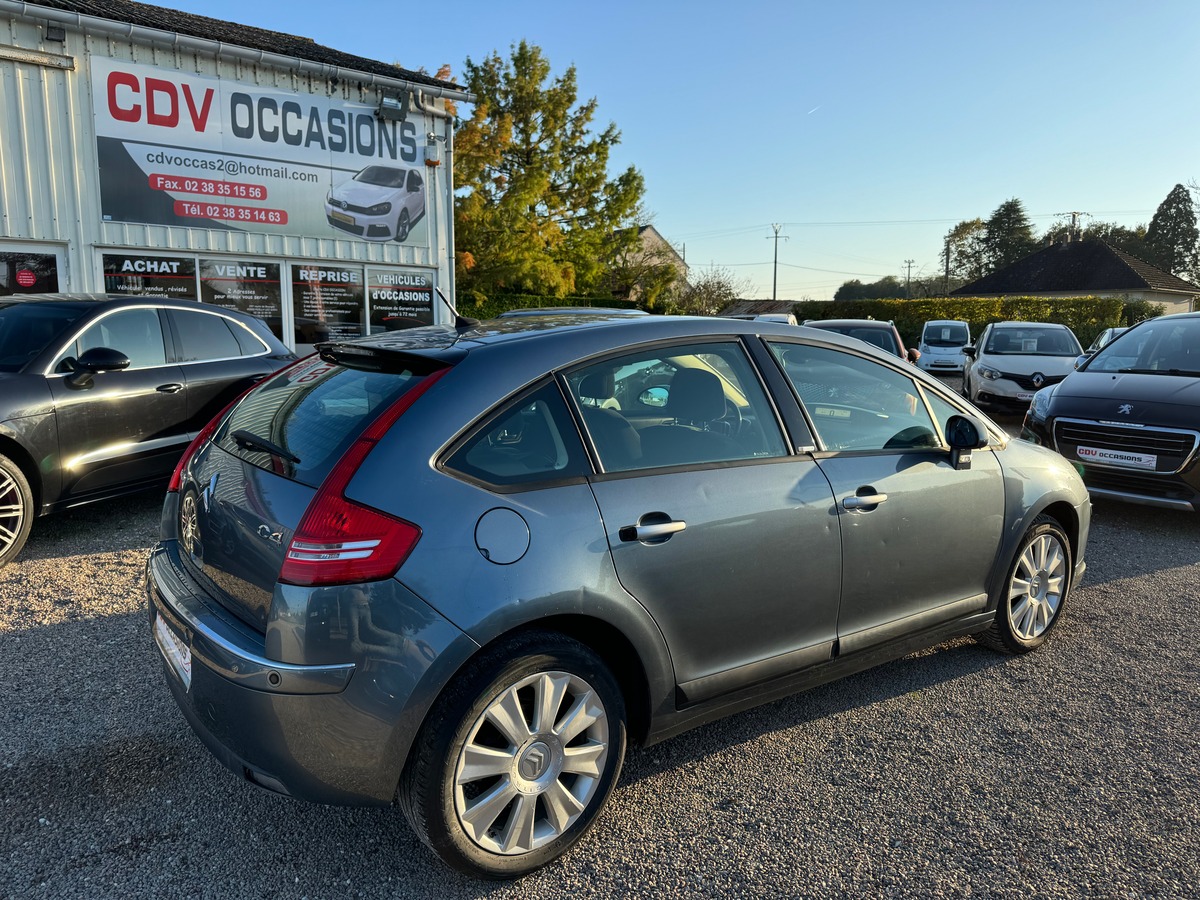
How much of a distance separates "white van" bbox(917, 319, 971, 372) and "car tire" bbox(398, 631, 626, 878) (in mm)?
18546

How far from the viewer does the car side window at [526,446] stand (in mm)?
2359

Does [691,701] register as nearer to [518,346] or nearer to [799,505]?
[799,505]

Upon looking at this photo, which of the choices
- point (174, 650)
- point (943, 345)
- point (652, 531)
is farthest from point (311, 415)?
point (943, 345)

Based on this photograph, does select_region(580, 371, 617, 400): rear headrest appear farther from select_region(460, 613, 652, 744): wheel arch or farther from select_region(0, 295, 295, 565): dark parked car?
select_region(0, 295, 295, 565): dark parked car

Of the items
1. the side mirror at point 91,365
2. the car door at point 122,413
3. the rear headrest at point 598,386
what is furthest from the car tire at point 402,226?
the rear headrest at point 598,386

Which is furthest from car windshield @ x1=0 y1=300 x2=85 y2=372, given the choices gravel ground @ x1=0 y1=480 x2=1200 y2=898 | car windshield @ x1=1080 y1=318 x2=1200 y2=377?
car windshield @ x1=1080 y1=318 x2=1200 y2=377

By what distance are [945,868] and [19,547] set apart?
5373 mm

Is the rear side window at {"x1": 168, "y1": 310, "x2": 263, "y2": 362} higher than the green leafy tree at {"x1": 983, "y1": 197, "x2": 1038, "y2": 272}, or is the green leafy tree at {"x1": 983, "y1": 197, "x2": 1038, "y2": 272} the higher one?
the green leafy tree at {"x1": 983, "y1": 197, "x2": 1038, "y2": 272}

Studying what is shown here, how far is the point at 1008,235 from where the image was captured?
77.3m

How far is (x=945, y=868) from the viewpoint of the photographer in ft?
8.17

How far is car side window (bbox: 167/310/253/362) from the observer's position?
6.25 metres

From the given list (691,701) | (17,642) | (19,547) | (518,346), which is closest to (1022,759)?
(691,701)

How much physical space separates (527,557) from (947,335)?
21.1 m

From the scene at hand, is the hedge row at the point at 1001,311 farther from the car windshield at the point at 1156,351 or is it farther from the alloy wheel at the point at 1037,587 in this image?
the alloy wheel at the point at 1037,587
